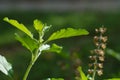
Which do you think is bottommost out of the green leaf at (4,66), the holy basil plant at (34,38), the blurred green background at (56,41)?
the green leaf at (4,66)

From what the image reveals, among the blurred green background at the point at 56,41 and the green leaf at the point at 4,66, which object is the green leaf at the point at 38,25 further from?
the blurred green background at the point at 56,41

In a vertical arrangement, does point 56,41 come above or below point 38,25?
above

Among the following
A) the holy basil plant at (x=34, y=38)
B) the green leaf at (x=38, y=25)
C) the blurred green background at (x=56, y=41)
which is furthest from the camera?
the blurred green background at (x=56, y=41)

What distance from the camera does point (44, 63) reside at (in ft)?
31.7

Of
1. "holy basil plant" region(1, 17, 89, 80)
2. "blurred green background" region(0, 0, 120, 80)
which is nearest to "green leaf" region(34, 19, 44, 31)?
"holy basil plant" region(1, 17, 89, 80)

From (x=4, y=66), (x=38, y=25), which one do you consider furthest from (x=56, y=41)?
(x=4, y=66)

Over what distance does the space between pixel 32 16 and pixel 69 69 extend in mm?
16095

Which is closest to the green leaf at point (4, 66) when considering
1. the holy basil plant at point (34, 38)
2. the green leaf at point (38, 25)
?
the holy basil plant at point (34, 38)

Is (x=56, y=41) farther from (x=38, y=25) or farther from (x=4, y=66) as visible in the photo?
(x=4, y=66)

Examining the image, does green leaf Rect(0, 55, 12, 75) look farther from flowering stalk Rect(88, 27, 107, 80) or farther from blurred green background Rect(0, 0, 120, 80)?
blurred green background Rect(0, 0, 120, 80)

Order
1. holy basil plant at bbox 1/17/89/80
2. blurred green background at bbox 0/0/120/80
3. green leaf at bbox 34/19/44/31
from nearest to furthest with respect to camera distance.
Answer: holy basil plant at bbox 1/17/89/80, green leaf at bbox 34/19/44/31, blurred green background at bbox 0/0/120/80

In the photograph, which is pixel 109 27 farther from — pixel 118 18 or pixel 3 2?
pixel 3 2

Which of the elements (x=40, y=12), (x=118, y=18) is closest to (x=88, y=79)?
(x=118, y=18)

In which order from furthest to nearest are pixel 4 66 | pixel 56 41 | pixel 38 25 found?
1. pixel 56 41
2. pixel 38 25
3. pixel 4 66
